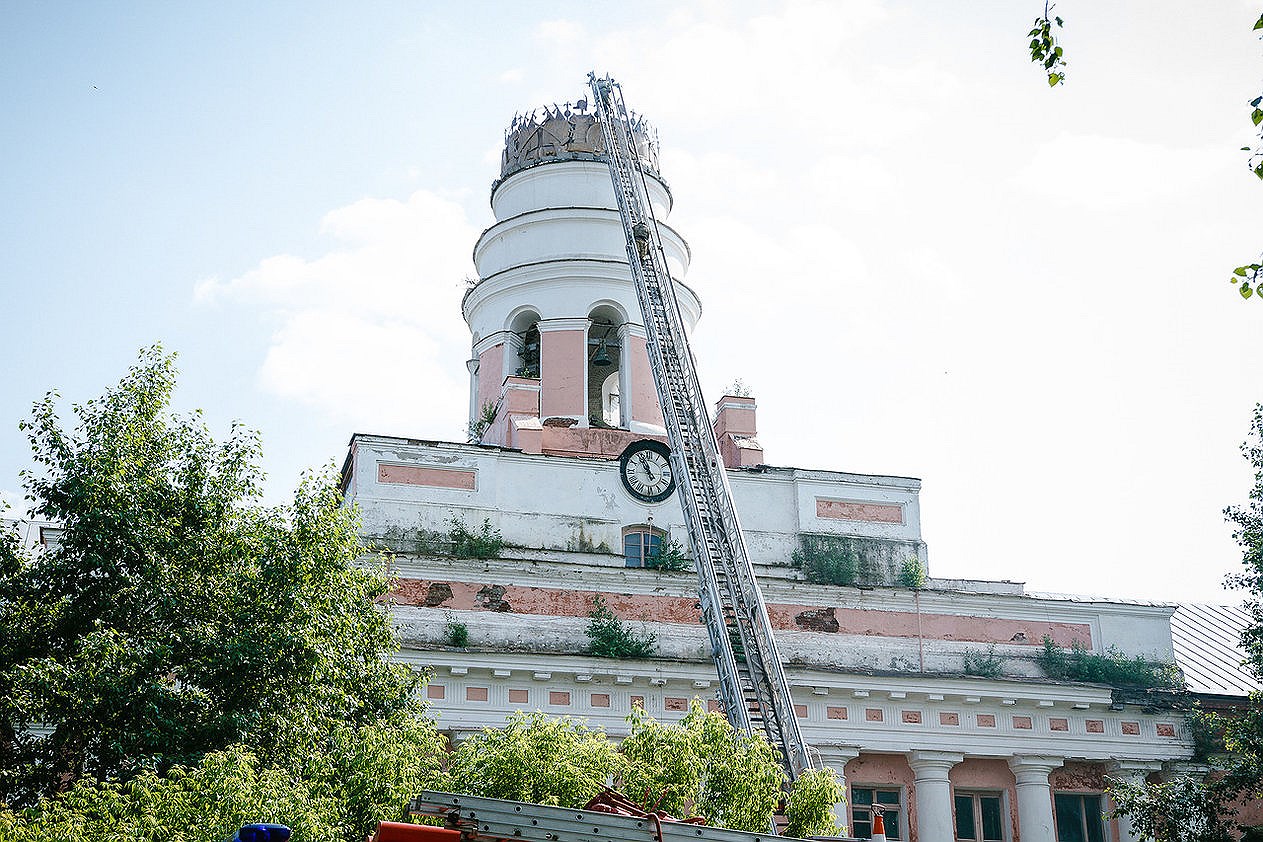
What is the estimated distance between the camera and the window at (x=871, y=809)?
21.5 meters

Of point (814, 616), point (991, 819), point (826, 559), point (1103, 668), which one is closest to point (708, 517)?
point (814, 616)

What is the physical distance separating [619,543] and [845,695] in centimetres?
456

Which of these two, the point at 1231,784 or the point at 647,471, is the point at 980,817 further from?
the point at 647,471

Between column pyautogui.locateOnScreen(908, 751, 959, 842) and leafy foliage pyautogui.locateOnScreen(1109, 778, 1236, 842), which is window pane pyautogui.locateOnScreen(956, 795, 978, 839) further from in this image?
leafy foliage pyautogui.locateOnScreen(1109, 778, 1236, 842)

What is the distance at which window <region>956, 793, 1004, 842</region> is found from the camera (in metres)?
22.3

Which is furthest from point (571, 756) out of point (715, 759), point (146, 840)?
point (146, 840)

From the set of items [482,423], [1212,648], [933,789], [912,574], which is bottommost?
[933,789]

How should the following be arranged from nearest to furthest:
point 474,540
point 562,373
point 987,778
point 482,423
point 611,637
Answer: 1. point 611,637
2. point 474,540
3. point 987,778
4. point 562,373
5. point 482,423

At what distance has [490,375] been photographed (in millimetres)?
26484

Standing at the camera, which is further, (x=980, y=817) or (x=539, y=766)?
(x=980, y=817)

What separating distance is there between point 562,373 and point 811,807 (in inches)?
501

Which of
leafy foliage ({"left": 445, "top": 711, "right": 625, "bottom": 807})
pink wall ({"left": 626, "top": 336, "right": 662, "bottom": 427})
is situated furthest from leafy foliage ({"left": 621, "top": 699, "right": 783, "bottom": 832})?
pink wall ({"left": 626, "top": 336, "right": 662, "bottom": 427})

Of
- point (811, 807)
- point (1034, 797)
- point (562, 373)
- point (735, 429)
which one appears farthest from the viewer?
point (562, 373)

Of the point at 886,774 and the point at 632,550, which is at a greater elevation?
the point at 632,550
